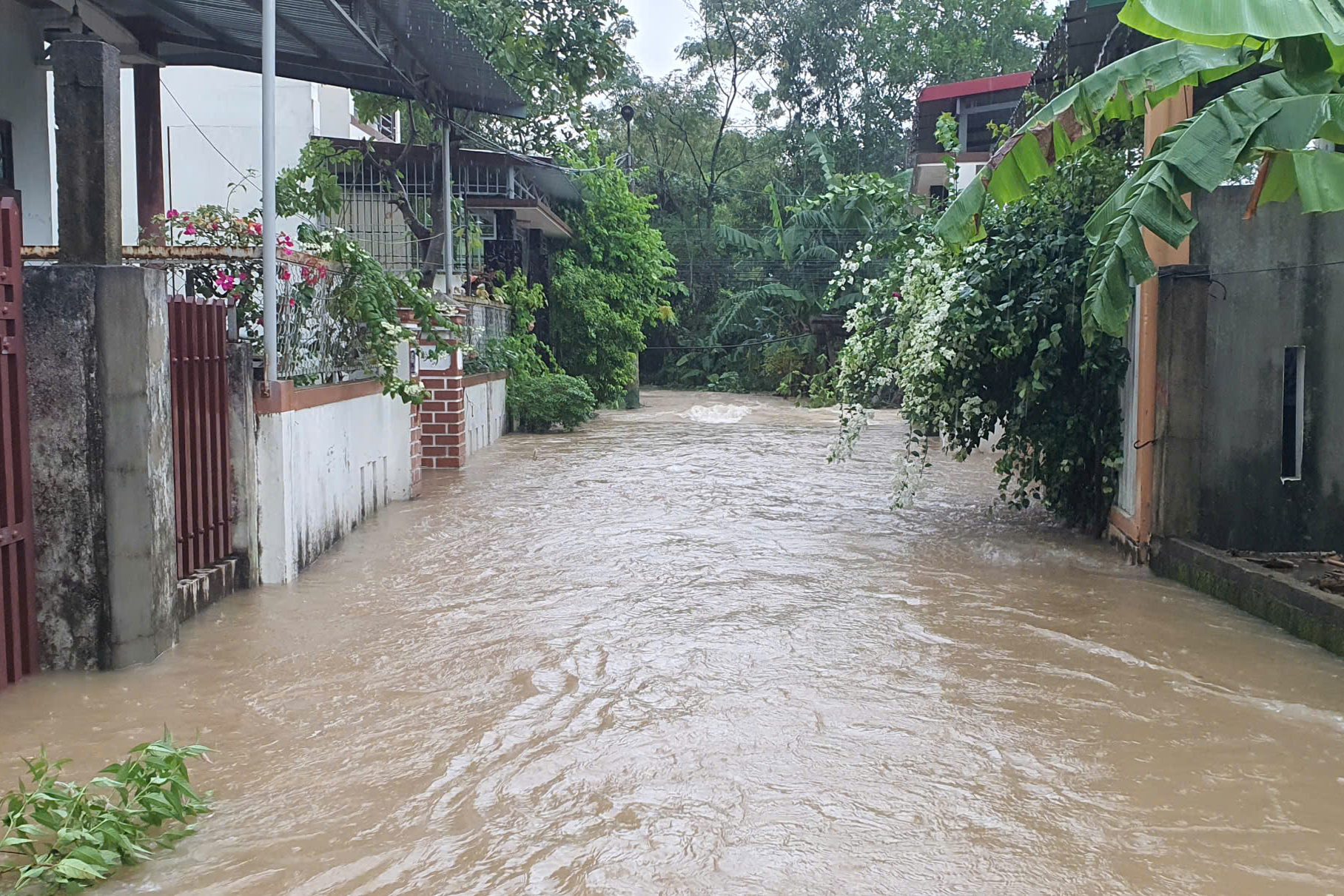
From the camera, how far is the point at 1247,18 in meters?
5.72

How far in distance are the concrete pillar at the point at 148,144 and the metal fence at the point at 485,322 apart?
4.62 meters

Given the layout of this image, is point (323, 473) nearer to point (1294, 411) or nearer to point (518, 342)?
point (1294, 411)

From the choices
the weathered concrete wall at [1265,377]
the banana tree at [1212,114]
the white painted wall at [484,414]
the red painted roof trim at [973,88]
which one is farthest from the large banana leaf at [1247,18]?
the red painted roof trim at [973,88]

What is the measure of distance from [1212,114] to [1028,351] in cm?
276

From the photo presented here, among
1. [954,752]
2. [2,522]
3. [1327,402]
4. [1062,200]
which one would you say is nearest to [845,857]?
[954,752]

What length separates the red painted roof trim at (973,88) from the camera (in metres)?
25.8

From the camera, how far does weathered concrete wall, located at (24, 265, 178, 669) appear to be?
563cm

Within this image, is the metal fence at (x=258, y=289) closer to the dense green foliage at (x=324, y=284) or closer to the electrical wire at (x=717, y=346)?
the dense green foliage at (x=324, y=284)

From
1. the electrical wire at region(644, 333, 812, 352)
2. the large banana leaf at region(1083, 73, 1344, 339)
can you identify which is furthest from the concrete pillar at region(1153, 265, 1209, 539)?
the electrical wire at region(644, 333, 812, 352)

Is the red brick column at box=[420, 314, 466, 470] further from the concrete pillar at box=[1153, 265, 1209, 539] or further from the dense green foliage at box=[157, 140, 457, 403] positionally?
the concrete pillar at box=[1153, 265, 1209, 539]

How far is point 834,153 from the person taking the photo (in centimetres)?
4047

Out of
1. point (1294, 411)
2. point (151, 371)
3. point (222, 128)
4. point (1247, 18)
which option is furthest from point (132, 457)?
point (222, 128)

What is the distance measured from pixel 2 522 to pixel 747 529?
597 cm

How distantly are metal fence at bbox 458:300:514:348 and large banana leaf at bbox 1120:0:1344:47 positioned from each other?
36.5 ft
